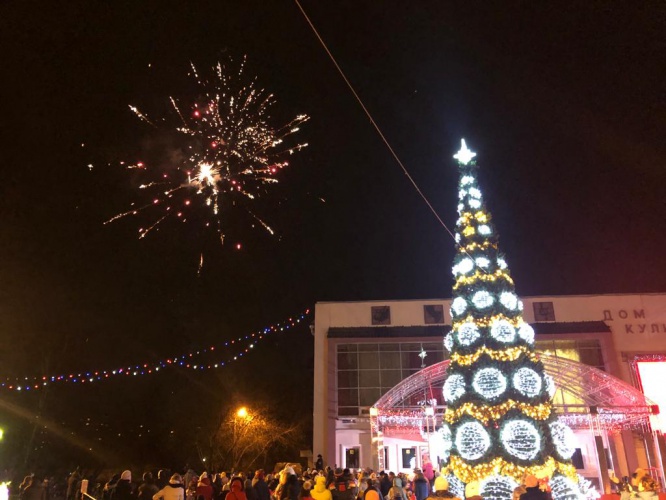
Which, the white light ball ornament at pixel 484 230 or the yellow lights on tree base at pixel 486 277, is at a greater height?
the white light ball ornament at pixel 484 230

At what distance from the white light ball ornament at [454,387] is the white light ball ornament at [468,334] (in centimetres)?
94

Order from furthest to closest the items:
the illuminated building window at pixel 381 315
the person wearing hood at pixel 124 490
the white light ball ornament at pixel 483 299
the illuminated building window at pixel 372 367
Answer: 1. the illuminated building window at pixel 381 315
2. the illuminated building window at pixel 372 367
3. the white light ball ornament at pixel 483 299
4. the person wearing hood at pixel 124 490

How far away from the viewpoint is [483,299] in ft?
47.9

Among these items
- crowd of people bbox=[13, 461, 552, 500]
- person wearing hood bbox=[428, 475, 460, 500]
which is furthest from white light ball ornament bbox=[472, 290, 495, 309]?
person wearing hood bbox=[428, 475, 460, 500]

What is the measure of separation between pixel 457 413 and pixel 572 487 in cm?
315

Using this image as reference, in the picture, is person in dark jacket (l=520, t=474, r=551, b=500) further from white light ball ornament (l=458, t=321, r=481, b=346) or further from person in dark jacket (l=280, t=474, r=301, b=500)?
white light ball ornament (l=458, t=321, r=481, b=346)

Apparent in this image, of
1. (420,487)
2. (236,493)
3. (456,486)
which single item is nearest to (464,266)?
(456,486)

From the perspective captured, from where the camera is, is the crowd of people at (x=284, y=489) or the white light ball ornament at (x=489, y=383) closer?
the crowd of people at (x=284, y=489)

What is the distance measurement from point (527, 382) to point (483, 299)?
8.00 feet

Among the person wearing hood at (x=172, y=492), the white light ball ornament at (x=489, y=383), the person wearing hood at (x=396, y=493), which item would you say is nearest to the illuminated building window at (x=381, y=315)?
the white light ball ornament at (x=489, y=383)

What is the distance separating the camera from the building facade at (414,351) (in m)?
26.4

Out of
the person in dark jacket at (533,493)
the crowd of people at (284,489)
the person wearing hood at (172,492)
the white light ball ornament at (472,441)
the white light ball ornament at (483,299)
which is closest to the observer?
the person in dark jacket at (533,493)

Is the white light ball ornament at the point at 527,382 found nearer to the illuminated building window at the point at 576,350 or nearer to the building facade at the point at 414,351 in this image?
the building facade at the point at 414,351

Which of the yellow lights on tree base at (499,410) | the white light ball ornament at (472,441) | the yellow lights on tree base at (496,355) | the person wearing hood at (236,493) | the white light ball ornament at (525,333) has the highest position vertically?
the white light ball ornament at (525,333)
